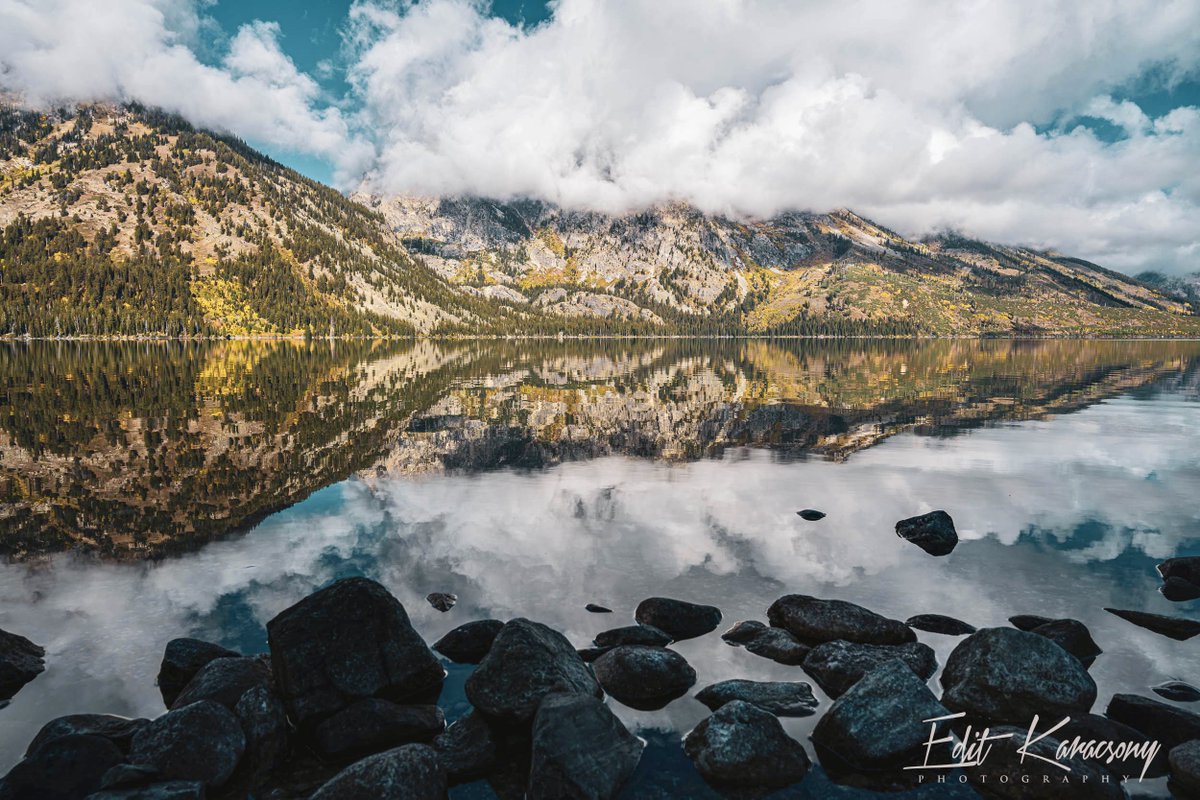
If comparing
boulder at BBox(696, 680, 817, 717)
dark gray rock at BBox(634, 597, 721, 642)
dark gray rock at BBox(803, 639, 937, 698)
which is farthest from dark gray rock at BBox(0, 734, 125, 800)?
dark gray rock at BBox(803, 639, 937, 698)

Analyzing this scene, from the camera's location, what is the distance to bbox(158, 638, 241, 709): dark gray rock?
556 inches

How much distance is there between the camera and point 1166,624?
57.7 feet

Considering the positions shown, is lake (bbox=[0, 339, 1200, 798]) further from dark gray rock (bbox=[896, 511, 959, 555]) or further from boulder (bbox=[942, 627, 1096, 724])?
boulder (bbox=[942, 627, 1096, 724])

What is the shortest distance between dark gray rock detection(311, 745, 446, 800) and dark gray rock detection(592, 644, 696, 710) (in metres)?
4.74

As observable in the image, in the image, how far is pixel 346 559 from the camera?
2202cm

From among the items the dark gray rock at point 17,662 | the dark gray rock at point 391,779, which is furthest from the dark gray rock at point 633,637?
the dark gray rock at point 17,662

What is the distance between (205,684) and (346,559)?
29.9ft

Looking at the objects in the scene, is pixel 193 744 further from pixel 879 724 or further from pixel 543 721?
pixel 879 724

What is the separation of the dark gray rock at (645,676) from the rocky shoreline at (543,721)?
49 millimetres

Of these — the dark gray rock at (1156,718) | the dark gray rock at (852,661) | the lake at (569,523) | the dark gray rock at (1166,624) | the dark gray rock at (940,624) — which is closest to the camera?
the dark gray rock at (1156,718)

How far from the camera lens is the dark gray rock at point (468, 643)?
15883mm

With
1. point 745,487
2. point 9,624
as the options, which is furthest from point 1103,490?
point 9,624

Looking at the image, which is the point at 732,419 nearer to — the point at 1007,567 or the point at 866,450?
the point at 866,450

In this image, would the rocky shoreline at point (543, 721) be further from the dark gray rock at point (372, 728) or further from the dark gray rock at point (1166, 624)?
the dark gray rock at point (1166, 624)
